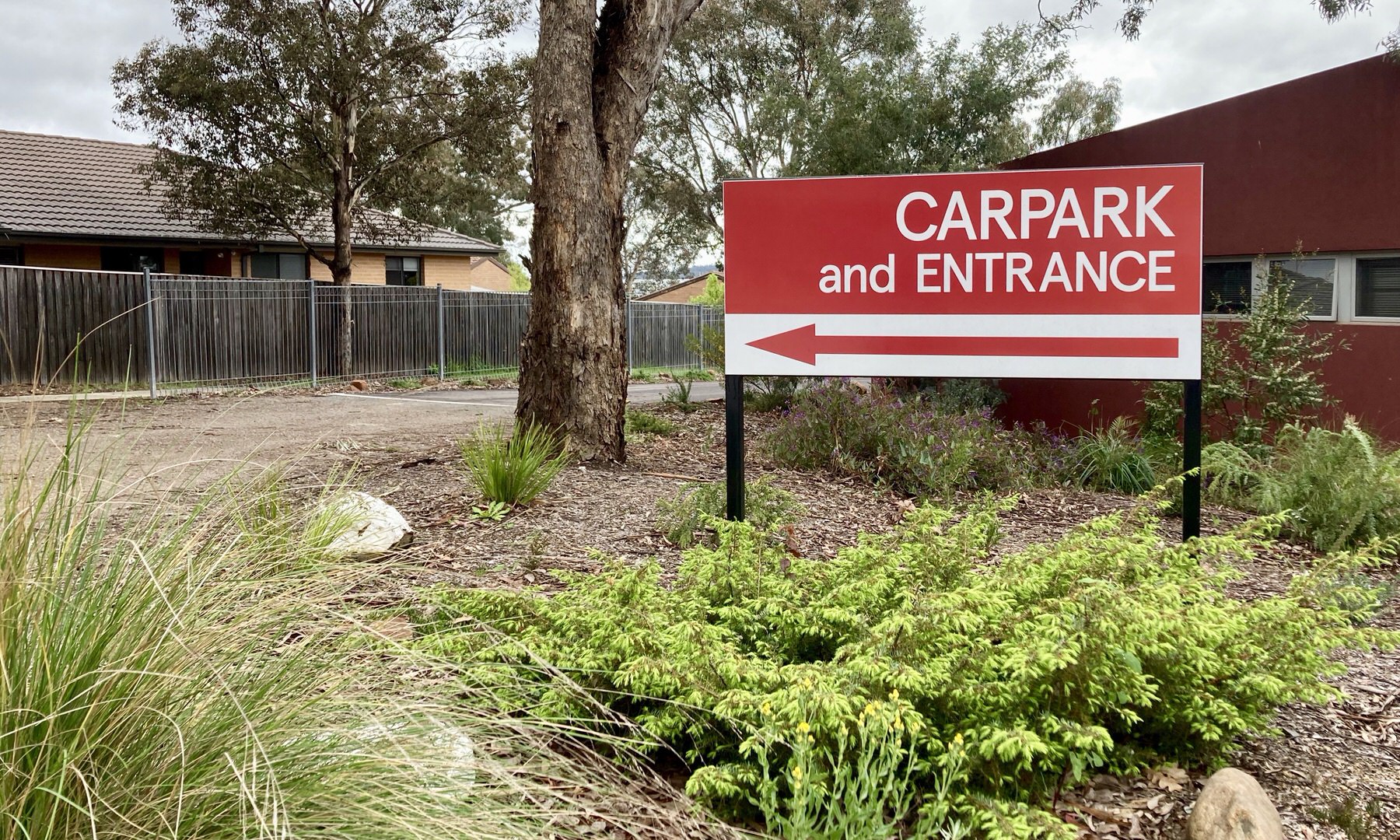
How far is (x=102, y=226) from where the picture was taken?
23.8m

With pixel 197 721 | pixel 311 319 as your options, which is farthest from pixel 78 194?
pixel 197 721

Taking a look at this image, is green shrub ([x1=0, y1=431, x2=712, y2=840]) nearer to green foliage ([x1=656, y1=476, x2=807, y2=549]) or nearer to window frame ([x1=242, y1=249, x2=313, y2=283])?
green foliage ([x1=656, y1=476, x2=807, y2=549])

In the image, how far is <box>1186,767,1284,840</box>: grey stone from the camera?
9.21 ft

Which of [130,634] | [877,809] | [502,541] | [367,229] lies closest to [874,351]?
[502,541]

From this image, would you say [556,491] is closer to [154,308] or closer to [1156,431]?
[1156,431]

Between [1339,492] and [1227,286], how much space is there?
5.54 meters

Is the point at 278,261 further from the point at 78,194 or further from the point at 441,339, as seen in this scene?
the point at 441,339

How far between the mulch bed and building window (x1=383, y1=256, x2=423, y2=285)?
23091 millimetres

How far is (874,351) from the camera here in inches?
223

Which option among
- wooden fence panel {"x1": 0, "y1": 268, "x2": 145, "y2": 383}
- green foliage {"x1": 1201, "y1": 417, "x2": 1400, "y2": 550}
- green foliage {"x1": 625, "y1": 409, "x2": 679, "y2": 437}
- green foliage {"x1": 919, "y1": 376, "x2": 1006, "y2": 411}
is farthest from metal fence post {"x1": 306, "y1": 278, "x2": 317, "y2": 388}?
green foliage {"x1": 1201, "y1": 417, "x2": 1400, "y2": 550}

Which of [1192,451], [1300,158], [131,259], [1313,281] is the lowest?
[1192,451]

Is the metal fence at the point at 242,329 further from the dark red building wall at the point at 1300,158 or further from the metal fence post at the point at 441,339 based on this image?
the dark red building wall at the point at 1300,158

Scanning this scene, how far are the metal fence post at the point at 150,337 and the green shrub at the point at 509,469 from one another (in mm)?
13272

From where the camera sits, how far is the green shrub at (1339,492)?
6.41m
